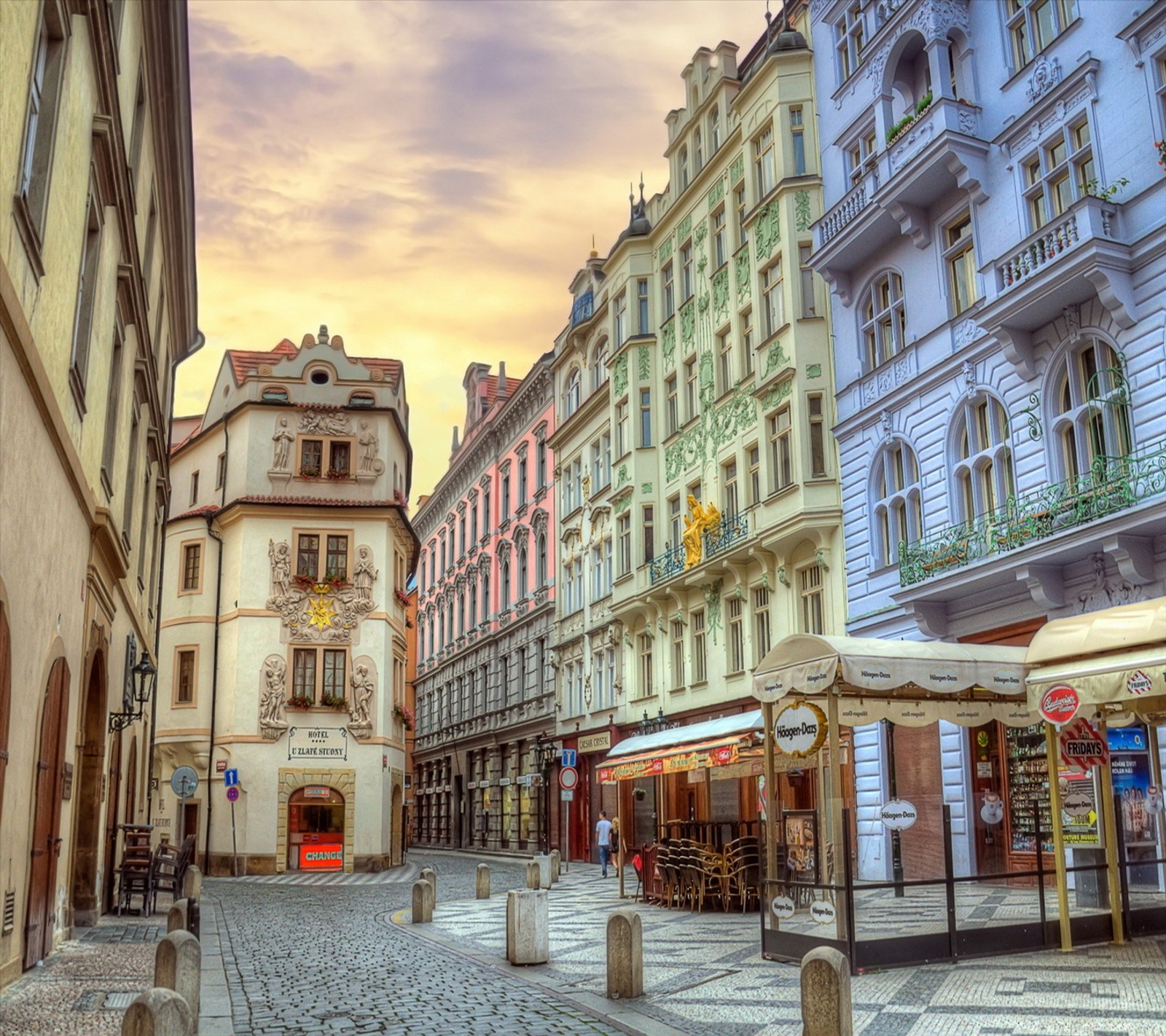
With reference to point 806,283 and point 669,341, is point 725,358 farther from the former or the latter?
point 806,283

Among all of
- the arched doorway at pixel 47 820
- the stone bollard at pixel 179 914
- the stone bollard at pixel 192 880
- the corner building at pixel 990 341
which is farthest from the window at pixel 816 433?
the stone bollard at pixel 179 914

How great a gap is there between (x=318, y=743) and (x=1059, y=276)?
28.9 meters

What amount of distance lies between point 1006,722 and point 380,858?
95.1 feet

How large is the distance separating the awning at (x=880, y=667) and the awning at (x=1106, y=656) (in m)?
0.72

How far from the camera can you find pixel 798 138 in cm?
3088

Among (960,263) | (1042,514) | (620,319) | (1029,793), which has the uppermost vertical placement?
(620,319)

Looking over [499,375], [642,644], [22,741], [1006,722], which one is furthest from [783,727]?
[499,375]

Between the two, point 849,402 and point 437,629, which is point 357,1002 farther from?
point 437,629

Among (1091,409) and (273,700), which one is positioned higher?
(1091,409)

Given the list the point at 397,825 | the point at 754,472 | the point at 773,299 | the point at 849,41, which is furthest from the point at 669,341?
the point at 397,825

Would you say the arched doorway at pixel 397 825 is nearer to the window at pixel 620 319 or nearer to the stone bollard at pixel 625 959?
the window at pixel 620 319

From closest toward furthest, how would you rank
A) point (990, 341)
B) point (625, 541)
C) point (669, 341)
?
point (990, 341) < point (669, 341) < point (625, 541)

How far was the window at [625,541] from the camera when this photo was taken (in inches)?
1556

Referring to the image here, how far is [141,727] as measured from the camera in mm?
28297
